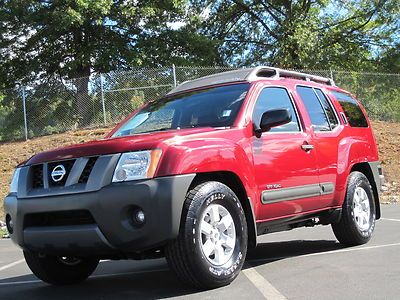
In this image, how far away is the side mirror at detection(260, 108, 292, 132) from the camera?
5.34m

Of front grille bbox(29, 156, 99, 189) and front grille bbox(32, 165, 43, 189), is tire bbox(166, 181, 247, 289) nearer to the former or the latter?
front grille bbox(29, 156, 99, 189)

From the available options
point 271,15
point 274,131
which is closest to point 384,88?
point 271,15

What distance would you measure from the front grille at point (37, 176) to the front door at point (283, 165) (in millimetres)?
1962

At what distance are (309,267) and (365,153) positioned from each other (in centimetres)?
223

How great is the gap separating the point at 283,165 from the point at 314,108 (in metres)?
1.36

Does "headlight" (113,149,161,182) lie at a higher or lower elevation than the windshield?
lower

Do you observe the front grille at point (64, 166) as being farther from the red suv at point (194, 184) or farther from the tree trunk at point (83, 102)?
the tree trunk at point (83, 102)

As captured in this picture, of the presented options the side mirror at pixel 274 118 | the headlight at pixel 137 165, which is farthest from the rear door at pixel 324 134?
the headlight at pixel 137 165

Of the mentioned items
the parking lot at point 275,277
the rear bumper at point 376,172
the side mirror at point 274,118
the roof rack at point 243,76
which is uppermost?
the roof rack at point 243,76

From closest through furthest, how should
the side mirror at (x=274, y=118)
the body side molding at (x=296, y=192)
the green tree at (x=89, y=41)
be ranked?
the side mirror at (x=274, y=118), the body side molding at (x=296, y=192), the green tree at (x=89, y=41)

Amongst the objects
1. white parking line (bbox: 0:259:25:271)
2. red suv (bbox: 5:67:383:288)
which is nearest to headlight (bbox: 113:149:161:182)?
red suv (bbox: 5:67:383:288)

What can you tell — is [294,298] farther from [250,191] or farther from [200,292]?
[250,191]

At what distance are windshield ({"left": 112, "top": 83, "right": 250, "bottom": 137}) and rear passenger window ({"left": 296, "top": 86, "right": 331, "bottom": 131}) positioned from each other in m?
1.05

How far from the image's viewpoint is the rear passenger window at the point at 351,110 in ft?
24.2
